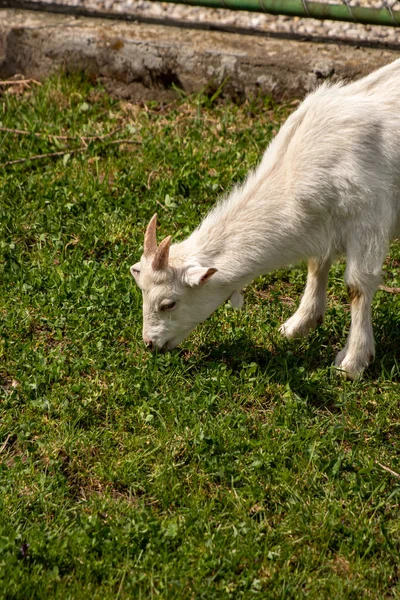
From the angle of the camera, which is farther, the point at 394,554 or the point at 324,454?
the point at 324,454

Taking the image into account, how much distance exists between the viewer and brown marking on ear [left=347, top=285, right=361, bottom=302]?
5.07 m

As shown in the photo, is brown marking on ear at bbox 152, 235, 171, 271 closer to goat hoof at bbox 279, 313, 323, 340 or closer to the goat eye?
the goat eye

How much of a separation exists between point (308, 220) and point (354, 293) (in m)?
0.51

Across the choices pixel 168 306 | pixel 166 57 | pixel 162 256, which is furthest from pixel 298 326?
pixel 166 57

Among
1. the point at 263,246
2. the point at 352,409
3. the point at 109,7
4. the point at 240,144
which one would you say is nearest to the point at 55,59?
the point at 109,7

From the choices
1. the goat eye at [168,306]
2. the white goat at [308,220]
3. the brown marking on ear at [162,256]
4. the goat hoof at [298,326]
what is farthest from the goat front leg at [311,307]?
the brown marking on ear at [162,256]

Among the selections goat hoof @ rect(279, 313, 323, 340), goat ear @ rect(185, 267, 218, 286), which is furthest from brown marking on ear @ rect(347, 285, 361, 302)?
goat ear @ rect(185, 267, 218, 286)

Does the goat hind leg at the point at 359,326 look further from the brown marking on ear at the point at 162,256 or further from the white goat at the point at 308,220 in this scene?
the brown marking on ear at the point at 162,256

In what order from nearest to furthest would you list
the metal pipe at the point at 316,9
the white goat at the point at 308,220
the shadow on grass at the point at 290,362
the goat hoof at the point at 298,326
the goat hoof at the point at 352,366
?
the white goat at the point at 308,220 < the shadow on grass at the point at 290,362 < the goat hoof at the point at 352,366 < the goat hoof at the point at 298,326 < the metal pipe at the point at 316,9

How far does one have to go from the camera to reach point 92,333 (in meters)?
5.36

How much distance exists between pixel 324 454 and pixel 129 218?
2554 millimetres

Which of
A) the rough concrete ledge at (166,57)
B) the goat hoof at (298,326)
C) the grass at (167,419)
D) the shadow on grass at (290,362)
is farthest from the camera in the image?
the rough concrete ledge at (166,57)

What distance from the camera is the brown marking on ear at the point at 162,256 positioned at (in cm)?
469

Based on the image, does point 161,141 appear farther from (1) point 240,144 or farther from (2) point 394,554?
(2) point 394,554
